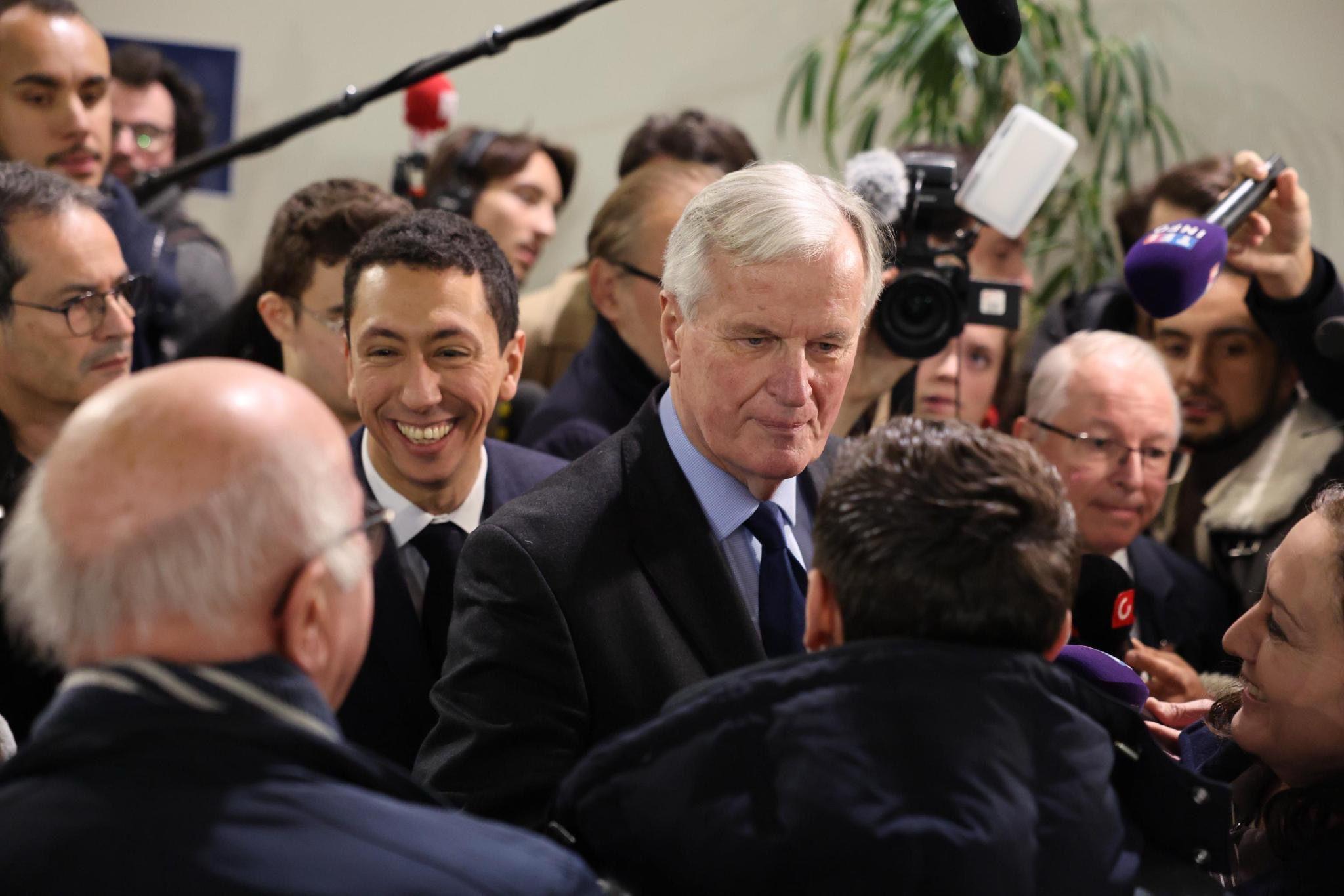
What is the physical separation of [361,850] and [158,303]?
2328mm

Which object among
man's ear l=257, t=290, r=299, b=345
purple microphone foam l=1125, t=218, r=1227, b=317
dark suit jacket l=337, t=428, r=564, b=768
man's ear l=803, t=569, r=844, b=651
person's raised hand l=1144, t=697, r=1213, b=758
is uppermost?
purple microphone foam l=1125, t=218, r=1227, b=317

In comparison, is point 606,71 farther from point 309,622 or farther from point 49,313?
point 309,622

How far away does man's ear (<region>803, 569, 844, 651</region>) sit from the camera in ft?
4.19

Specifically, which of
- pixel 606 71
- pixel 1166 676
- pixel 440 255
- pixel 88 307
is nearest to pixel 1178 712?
pixel 1166 676

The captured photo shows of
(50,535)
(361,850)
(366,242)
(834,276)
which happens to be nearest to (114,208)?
(366,242)

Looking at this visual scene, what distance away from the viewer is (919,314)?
2529mm

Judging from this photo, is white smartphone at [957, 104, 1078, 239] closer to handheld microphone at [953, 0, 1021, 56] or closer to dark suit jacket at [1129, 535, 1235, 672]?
dark suit jacket at [1129, 535, 1235, 672]

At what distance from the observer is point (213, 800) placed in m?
1.01

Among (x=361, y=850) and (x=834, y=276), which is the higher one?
(x=834, y=276)

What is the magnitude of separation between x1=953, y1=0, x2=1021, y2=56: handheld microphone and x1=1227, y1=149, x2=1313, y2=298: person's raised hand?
44.5 inches

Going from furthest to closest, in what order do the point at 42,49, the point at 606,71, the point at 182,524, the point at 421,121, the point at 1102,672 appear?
the point at 606,71, the point at 421,121, the point at 42,49, the point at 1102,672, the point at 182,524

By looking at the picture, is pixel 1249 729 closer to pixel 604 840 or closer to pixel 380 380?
Result: pixel 604 840

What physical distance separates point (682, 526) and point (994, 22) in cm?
75

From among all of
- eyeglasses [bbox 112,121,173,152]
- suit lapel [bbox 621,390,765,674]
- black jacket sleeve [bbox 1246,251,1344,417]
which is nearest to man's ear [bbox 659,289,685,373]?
suit lapel [bbox 621,390,765,674]
